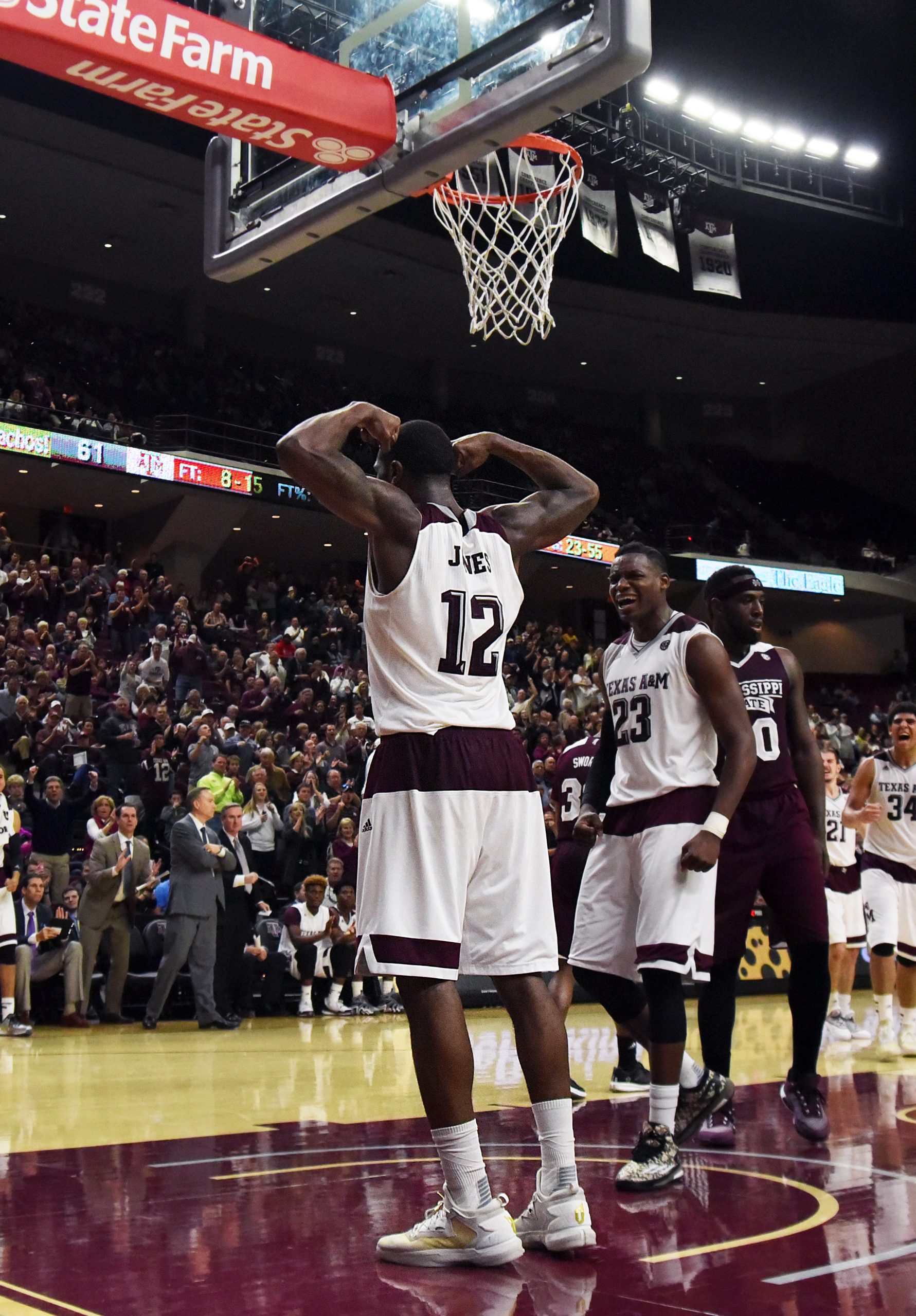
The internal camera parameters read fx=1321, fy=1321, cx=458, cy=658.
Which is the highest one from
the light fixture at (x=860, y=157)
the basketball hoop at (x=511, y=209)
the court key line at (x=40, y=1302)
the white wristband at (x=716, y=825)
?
the light fixture at (x=860, y=157)

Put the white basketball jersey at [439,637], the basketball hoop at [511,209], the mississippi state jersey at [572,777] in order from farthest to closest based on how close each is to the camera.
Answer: the basketball hoop at [511,209] → the mississippi state jersey at [572,777] → the white basketball jersey at [439,637]

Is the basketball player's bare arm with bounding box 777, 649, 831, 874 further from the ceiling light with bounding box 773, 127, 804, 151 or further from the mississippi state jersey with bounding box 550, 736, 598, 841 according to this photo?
the ceiling light with bounding box 773, 127, 804, 151

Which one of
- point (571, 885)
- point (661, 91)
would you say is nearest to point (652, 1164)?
point (571, 885)

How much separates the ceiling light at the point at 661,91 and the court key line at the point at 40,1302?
2384 centimetres

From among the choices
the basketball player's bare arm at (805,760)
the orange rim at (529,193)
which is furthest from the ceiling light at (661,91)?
the basketball player's bare arm at (805,760)

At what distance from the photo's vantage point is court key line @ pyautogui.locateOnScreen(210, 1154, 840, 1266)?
3.32 meters

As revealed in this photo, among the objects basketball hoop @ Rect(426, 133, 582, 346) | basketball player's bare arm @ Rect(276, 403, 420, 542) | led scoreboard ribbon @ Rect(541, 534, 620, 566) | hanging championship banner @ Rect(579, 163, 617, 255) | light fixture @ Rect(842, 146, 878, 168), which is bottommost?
basketball player's bare arm @ Rect(276, 403, 420, 542)

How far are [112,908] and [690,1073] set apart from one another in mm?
6989

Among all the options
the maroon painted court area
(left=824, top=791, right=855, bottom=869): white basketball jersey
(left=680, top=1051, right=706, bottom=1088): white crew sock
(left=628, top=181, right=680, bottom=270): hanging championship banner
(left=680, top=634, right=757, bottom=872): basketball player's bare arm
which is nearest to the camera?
the maroon painted court area

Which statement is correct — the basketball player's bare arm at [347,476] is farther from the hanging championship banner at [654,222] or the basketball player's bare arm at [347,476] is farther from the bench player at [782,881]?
the hanging championship banner at [654,222]

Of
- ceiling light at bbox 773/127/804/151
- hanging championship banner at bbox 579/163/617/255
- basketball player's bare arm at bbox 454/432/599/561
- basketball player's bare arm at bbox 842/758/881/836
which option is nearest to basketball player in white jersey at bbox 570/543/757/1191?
basketball player's bare arm at bbox 454/432/599/561

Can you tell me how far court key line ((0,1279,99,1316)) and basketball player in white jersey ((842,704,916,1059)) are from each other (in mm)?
5687

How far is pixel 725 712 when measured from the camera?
15.2ft

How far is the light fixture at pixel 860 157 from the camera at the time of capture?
26969mm
